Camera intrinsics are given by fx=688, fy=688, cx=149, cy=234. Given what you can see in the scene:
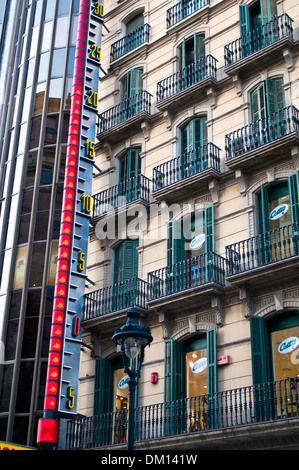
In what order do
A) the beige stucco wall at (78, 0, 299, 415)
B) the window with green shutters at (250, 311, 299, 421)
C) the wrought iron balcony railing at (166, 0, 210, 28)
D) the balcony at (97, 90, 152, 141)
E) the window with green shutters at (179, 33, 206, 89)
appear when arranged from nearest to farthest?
the window with green shutters at (250, 311, 299, 421), the beige stucco wall at (78, 0, 299, 415), the window with green shutters at (179, 33, 206, 89), the balcony at (97, 90, 152, 141), the wrought iron balcony railing at (166, 0, 210, 28)

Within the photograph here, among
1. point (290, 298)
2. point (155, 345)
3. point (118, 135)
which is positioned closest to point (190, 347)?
point (155, 345)

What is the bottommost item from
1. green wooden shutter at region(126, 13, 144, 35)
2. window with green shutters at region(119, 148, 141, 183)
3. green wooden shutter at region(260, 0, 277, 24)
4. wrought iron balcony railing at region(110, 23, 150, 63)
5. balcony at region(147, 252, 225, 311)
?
balcony at region(147, 252, 225, 311)

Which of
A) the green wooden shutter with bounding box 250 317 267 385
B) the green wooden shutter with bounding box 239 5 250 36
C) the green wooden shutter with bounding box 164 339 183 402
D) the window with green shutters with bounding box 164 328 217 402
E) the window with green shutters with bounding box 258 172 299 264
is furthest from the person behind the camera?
the green wooden shutter with bounding box 239 5 250 36

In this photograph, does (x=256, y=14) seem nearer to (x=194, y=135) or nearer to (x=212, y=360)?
(x=194, y=135)

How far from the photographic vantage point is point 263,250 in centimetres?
1798

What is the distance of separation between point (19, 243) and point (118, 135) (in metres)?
5.23

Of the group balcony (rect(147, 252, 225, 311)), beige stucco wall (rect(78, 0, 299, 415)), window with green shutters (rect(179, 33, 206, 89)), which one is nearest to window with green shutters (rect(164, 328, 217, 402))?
beige stucco wall (rect(78, 0, 299, 415))

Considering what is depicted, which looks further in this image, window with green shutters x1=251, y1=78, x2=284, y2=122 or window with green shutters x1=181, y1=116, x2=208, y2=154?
window with green shutters x1=181, y1=116, x2=208, y2=154

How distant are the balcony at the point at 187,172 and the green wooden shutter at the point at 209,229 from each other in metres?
0.88

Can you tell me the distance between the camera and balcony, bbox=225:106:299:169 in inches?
734

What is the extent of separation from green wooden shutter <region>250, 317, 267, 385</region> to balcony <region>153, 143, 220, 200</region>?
475 centimetres

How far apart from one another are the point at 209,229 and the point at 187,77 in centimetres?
589

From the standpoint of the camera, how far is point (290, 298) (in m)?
17.4

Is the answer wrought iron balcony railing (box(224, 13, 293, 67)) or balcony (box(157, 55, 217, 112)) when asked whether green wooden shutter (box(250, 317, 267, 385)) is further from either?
wrought iron balcony railing (box(224, 13, 293, 67))
